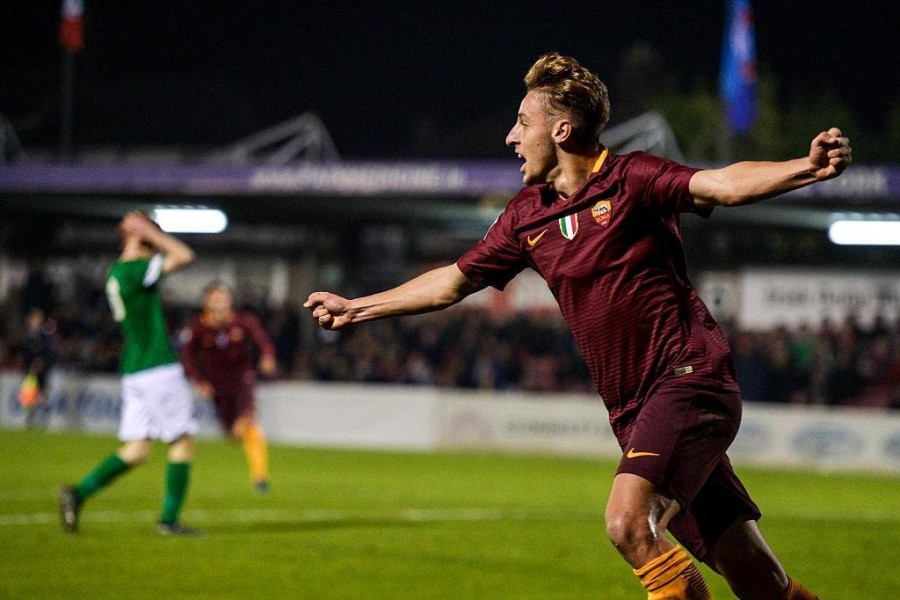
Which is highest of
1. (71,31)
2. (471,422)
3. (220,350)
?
(71,31)

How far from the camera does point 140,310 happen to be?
10.4 m

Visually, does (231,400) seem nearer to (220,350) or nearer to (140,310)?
(220,350)

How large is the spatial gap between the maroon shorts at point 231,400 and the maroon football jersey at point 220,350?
8cm

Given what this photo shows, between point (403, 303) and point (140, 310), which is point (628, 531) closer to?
point (403, 303)

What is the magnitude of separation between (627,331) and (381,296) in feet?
3.72

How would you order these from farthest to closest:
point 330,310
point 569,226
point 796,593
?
point 330,310, point 796,593, point 569,226

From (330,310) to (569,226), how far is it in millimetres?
1102

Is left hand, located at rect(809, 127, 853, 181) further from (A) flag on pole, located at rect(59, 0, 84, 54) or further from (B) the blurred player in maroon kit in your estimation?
(A) flag on pole, located at rect(59, 0, 84, 54)

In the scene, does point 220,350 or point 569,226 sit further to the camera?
point 220,350

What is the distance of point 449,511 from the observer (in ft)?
41.8

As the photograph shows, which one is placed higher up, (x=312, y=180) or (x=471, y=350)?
(x=312, y=180)

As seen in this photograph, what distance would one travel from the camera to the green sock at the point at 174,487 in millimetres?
10172

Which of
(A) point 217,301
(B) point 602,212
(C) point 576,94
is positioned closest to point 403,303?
(B) point 602,212

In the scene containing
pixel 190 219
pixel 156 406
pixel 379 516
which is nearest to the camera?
pixel 156 406
